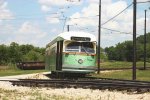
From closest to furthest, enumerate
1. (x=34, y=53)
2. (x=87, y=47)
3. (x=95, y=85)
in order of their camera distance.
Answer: (x=95, y=85)
(x=87, y=47)
(x=34, y=53)

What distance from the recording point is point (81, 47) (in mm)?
30844

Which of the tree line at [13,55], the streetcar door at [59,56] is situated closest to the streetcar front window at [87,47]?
the streetcar door at [59,56]

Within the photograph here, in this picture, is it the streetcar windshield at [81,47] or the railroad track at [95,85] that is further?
the streetcar windshield at [81,47]

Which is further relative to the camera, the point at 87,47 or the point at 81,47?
the point at 87,47

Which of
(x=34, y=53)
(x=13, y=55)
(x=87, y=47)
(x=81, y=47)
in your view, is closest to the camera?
(x=81, y=47)

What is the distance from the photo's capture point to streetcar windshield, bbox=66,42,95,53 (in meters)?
30.7

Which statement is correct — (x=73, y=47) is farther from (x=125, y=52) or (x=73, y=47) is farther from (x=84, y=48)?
(x=125, y=52)

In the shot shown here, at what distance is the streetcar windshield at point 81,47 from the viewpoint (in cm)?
3070

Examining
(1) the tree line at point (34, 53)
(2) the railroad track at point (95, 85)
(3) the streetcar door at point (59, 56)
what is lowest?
(2) the railroad track at point (95, 85)

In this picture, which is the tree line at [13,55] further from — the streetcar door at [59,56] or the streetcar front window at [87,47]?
the streetcar front window at [87,47]

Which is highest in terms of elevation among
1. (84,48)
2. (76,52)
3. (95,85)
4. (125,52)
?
(125,52)

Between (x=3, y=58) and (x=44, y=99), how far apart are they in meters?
129

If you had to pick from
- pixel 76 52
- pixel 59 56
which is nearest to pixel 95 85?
pixel 76 52

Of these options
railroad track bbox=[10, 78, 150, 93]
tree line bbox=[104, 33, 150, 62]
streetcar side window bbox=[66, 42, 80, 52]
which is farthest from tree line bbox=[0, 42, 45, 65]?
railroad track bbox=[10, 78, 150, 93]
